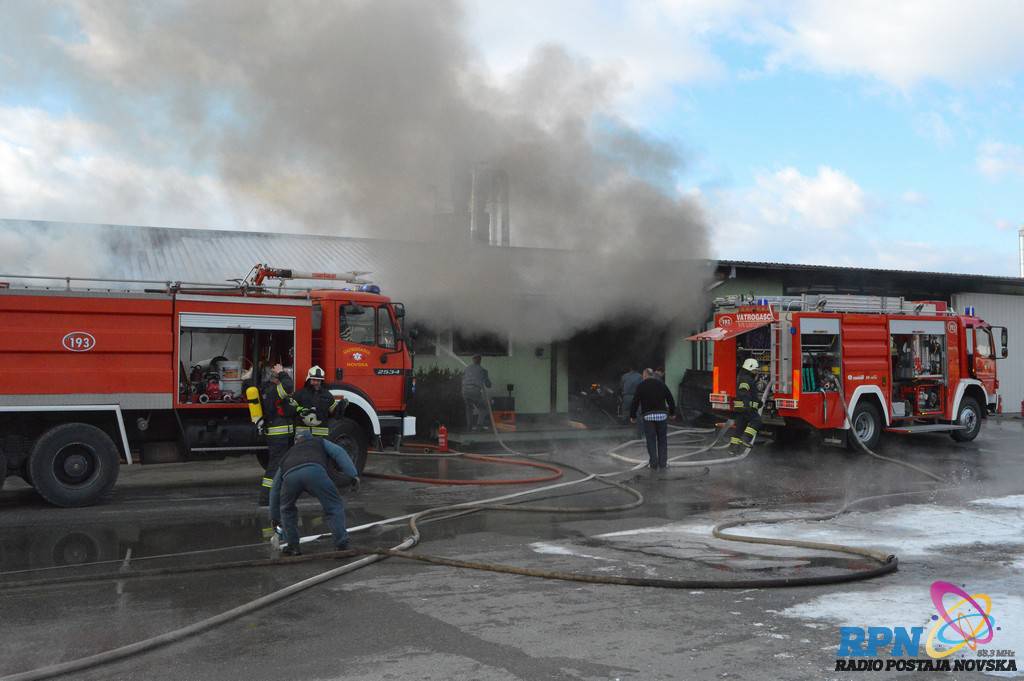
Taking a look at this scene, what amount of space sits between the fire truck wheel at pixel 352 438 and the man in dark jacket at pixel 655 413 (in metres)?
4.05

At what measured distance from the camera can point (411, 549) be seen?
7.79m

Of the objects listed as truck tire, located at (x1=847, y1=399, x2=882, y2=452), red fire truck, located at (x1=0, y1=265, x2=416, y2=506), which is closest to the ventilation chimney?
red fire truck, located at (x1=0, y1=265, x2=416, y2=506)

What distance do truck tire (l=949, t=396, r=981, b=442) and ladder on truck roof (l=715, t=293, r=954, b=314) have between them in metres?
1.95

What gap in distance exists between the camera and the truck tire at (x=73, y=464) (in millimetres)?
9906

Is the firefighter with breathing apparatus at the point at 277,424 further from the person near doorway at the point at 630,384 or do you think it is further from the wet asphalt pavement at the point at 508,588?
the person near doorway at the point at 630,384

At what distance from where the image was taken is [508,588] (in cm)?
642

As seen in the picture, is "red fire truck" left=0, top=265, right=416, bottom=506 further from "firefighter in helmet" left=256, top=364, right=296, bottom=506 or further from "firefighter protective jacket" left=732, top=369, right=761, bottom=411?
"firefighter protective jacket" left=732, top=369, right=761, bottom=411

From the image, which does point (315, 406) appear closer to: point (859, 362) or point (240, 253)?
point (859, 362)

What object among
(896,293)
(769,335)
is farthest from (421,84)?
(896,293)

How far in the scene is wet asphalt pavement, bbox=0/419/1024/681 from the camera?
16.1 feet

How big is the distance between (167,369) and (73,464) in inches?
59.3

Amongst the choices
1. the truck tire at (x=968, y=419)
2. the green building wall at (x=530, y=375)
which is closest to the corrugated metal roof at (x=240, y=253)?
the green building wall at (x=530, y=375)

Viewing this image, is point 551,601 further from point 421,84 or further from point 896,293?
point 896,293

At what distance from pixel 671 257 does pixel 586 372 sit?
434 centimetres
